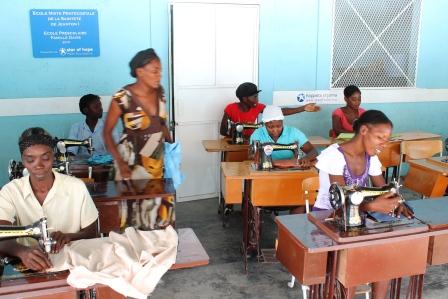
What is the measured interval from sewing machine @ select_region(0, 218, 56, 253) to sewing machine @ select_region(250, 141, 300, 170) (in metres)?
1.86

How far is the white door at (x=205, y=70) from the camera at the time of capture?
484cm

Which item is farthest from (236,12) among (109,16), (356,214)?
(356,214)

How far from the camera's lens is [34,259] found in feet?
5.75

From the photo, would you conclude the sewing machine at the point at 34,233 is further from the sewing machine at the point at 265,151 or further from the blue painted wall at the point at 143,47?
the blue painted wall at the point at 143,47

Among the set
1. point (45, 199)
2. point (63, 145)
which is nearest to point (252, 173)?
point (63, 145)

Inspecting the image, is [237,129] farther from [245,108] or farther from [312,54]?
[312,54]

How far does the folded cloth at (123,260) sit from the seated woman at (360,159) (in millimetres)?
1089

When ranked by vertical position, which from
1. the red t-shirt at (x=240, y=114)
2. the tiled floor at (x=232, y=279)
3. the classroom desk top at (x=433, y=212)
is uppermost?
the red t-shirt at (x=240, y=114)

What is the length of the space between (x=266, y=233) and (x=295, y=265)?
1949 mm

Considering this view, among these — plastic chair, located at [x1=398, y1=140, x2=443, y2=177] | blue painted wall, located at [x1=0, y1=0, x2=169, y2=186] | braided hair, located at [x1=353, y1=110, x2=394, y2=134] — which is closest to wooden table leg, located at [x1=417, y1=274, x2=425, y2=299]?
braided hair, located at [x1=353, y1=110, x2=394, y2=134]

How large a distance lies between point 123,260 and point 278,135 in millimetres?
2181

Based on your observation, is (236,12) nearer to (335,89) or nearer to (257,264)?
(335,89)

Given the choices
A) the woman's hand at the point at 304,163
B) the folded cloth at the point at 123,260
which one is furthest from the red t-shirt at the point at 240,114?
the folded cloth at the point at 123,260

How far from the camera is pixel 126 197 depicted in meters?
2.65
